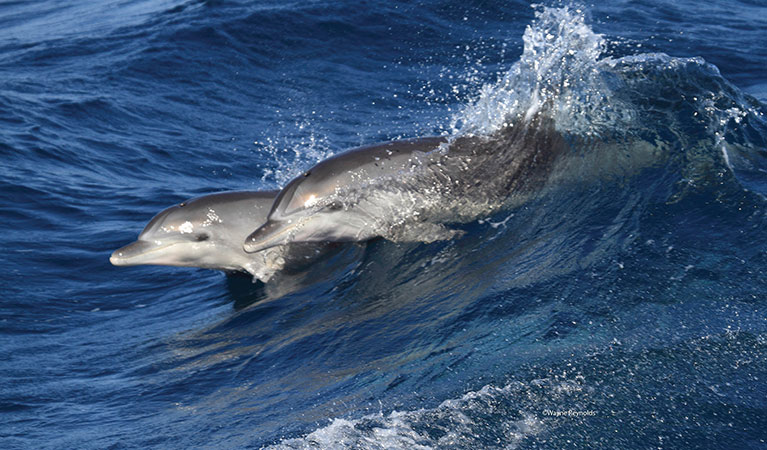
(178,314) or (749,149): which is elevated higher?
(749,149)

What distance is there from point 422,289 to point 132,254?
9.73 feet

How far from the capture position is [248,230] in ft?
25.9

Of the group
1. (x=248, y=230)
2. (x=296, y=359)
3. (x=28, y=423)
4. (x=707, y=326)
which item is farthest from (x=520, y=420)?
(x=248, y=230)

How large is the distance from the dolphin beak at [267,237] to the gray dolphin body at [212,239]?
28.6 inches

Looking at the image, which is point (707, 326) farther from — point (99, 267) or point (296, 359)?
point (99, 267)

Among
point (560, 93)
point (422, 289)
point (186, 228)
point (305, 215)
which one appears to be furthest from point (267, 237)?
point (560, 93)

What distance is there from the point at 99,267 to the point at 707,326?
6888 millimetres

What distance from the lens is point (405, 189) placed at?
7461mm

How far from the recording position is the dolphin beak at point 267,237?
281 inches

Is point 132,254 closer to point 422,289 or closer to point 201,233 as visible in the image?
point 201,233

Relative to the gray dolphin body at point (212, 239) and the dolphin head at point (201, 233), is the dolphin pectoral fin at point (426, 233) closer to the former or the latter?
the gray dolphin body at point (212, 239)

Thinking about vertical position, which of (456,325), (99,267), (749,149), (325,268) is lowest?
(99,267)

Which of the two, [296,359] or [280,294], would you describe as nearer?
[296,359]

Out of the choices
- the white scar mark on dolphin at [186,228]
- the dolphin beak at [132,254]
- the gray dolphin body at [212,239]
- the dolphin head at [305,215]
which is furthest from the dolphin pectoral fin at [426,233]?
the dolphin beak at [132,254]
